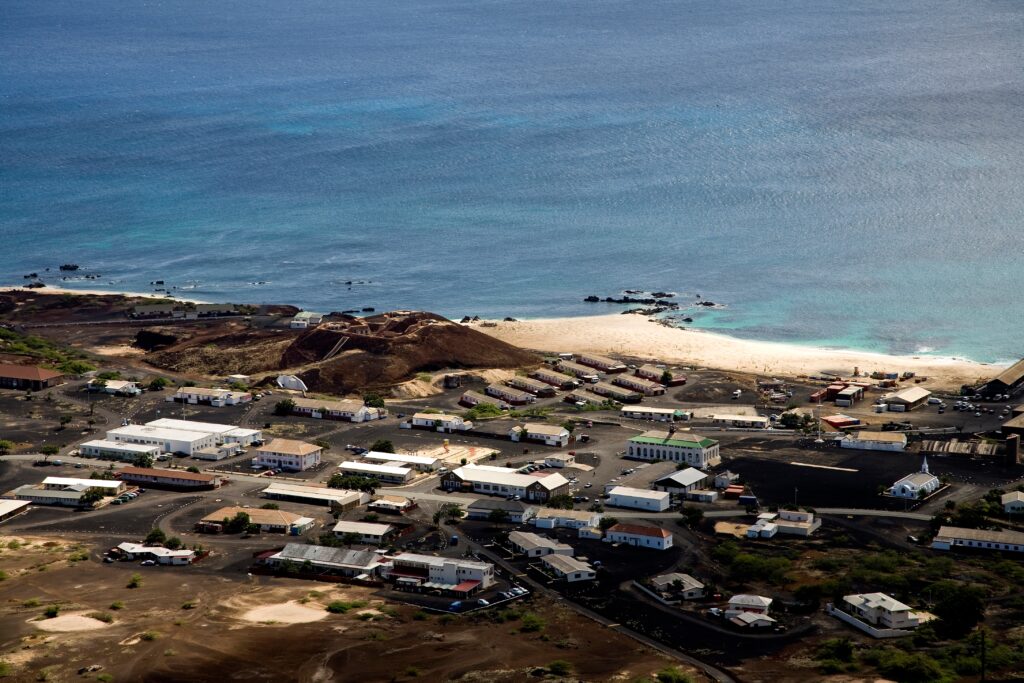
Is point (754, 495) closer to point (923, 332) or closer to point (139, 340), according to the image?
point (923, 332)

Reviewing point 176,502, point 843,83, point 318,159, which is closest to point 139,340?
point 176,502

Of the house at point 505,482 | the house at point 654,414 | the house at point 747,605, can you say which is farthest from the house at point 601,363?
the house at point 747,605

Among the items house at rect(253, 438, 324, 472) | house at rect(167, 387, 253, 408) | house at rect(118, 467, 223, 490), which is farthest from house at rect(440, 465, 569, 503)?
house at rect(167, 387, 253, 408)

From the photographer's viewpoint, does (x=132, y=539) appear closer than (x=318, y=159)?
Yes

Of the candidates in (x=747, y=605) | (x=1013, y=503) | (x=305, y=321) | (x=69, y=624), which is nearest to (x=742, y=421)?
(x=1013, y=503)

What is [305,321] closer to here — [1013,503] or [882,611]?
[1013,503]
